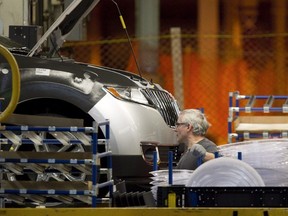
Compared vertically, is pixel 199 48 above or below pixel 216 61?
above

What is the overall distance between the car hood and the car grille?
1.12 meters

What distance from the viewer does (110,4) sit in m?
20.6

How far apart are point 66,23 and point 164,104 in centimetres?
132

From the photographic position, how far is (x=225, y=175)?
9906 millimetres

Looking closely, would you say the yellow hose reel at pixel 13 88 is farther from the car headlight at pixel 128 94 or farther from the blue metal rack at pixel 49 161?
the car headlight at pixel 128 94

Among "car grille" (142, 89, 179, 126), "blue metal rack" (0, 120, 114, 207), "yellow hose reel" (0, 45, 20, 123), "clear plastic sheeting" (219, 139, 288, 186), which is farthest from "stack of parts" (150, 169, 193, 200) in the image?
"car grille" (142, 89, 179, 126)

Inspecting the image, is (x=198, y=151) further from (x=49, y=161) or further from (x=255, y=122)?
(x=255, y=122)

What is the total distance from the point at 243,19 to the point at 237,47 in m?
0.51

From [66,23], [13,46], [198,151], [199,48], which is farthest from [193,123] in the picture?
[199,48]

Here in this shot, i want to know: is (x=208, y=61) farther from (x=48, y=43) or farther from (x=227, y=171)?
(x=227, y=171)

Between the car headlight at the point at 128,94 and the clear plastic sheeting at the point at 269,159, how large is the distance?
1.90 m

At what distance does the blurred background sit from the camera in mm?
19781

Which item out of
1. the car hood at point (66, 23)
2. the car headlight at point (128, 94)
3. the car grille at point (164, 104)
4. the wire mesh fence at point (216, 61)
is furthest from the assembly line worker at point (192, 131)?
the wire mesh fence at point (216, 61)

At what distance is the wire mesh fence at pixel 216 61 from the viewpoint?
19.8m
